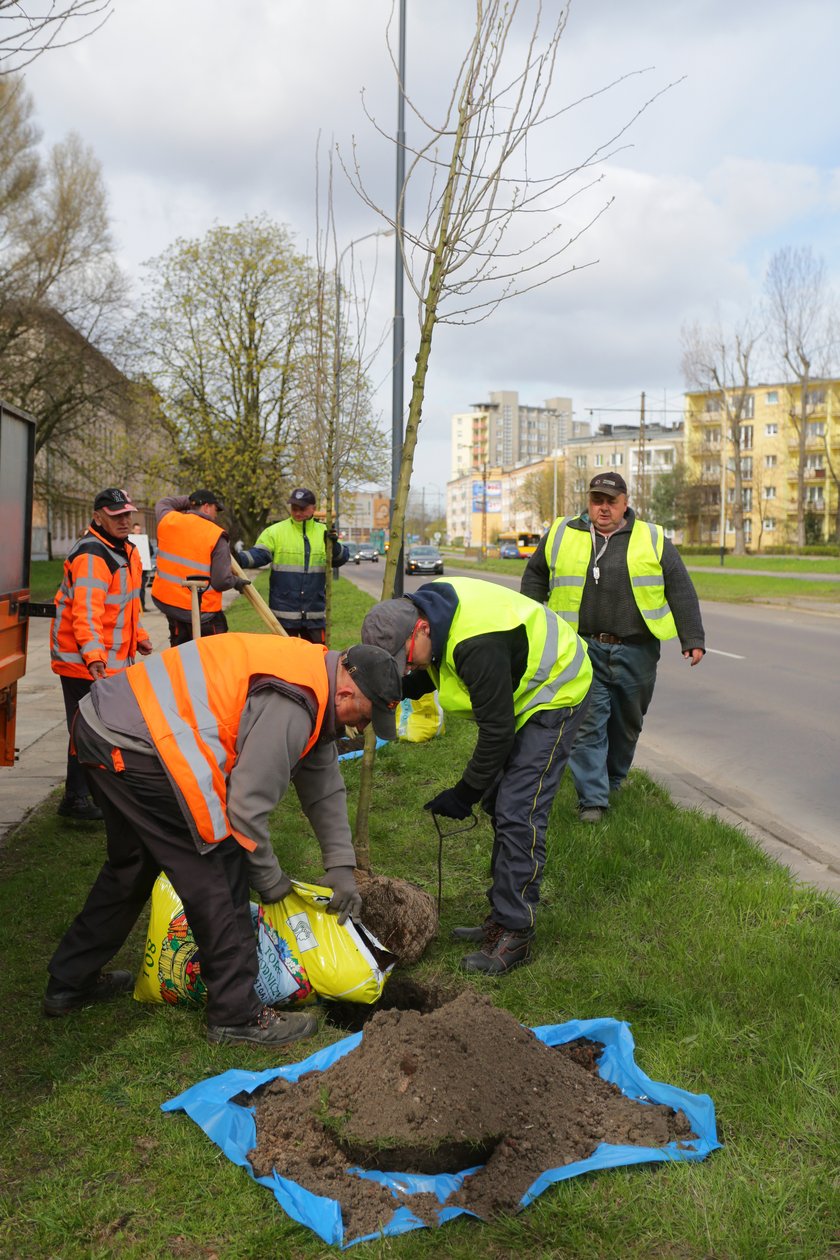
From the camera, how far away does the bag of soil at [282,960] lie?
3754mm

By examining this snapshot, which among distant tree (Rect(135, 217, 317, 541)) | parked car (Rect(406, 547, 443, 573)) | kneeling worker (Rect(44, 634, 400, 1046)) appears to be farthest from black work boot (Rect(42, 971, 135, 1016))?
parked car (Rect(406, 547, 443, 573))

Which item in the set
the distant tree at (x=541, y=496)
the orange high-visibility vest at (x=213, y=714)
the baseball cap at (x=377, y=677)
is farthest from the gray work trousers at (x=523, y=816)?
the distant tree at (x=541, y=496)

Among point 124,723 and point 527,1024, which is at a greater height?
point 124,723

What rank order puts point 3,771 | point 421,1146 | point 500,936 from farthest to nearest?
point 3,771, point 500,936, point 421,1146

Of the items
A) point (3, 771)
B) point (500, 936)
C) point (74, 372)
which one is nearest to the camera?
point (500, 936)

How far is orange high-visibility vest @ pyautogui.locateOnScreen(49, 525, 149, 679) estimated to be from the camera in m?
6.03

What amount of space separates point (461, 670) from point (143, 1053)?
163cm

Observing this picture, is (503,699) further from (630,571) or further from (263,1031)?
(630,571)

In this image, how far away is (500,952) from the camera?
13.4ft

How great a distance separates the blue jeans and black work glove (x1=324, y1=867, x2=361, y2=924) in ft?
7.42

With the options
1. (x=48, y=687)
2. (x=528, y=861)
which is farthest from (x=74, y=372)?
(x=528, y=861)

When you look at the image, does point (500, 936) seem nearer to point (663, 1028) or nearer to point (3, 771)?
point (663, 1028)

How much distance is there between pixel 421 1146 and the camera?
108 inches

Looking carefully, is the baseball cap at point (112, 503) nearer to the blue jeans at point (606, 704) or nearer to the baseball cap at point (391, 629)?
the blue jeans at point (606, 704)
